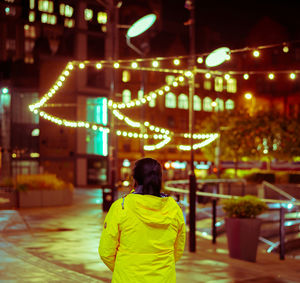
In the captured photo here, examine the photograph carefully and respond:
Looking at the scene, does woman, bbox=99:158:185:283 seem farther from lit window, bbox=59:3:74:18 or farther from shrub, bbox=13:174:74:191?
lit window, bbox=59:3:74:18

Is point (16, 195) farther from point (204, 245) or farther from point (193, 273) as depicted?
point (193, 273)

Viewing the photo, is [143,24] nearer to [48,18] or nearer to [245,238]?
[245,238]

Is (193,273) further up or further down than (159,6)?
further down

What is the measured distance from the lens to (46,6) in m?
70.1

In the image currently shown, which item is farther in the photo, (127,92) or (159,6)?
(159,6)

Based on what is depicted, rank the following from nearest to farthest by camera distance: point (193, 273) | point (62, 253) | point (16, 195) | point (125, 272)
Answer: point (125, 272) → point (193, 273) → point (62, 253) → point (16, 195)

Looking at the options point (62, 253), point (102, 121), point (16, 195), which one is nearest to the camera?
point (62, 253)

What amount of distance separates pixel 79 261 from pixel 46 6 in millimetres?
64611

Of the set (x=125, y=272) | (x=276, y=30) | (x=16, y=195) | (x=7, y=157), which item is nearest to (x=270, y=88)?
(x=276, y=30)

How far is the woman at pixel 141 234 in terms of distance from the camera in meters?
3.60

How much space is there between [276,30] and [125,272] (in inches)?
2549

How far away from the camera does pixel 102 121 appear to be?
52188 millimetres

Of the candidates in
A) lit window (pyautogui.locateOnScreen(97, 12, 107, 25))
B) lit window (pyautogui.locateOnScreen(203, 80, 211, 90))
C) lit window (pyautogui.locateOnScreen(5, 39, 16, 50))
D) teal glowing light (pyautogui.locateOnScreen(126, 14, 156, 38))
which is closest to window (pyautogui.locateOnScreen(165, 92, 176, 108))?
lit window (pyautogui.locateOnScreen(203, 80, 211, 90))

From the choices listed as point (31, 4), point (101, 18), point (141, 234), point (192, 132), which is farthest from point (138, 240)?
point (31, 4)
